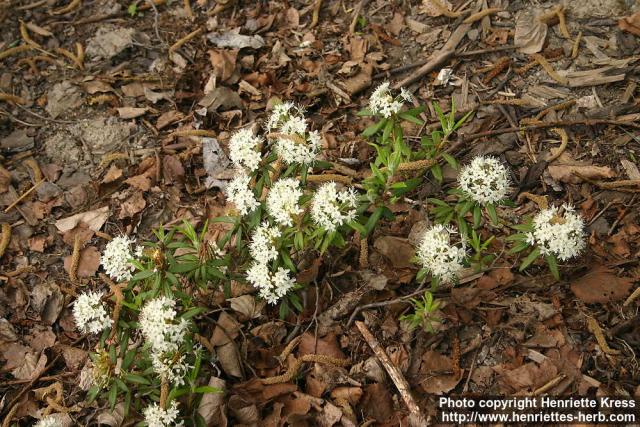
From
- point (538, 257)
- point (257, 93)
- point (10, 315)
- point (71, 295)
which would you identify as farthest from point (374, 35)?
point (10, 315)

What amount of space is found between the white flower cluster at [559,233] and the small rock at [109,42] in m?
4.92

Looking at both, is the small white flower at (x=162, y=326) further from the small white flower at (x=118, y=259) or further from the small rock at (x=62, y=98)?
the small rock at (x=62, y=98)

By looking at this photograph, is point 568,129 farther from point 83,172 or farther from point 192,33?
point 83,172

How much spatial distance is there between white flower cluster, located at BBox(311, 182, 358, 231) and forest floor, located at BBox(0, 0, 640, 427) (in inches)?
30.2

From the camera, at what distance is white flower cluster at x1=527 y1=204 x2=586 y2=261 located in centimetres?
348

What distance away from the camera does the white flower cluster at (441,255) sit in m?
3.60

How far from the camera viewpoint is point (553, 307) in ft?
12.6

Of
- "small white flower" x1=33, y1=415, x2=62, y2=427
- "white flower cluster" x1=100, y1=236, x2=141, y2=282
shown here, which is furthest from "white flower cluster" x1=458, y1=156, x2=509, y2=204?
"small white flower" x1=33, y1=415, x2=62, y2=427

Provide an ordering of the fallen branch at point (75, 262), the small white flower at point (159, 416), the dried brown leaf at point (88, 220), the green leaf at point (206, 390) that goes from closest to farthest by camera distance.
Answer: the small white flower at point (159, 416), the green leaf at point (206, 390), the fallen branch at point (75, 262), the dried brown leaf at point (88, 220)

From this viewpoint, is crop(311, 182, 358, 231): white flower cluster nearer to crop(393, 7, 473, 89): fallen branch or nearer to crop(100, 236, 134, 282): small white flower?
crop(100, 236, 134, 282): small white flower

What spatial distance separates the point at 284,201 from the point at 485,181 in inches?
56.9

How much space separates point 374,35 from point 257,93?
144 cm

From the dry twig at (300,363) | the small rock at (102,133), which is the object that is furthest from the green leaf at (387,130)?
the small rock at (102,133)

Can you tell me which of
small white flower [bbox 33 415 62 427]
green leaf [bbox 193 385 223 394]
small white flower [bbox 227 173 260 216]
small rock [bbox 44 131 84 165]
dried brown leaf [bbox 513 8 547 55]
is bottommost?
small white flower [bbox 33 415 62 427]
